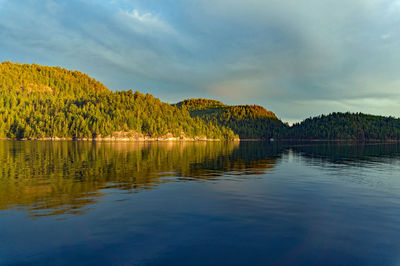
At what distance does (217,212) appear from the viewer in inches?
778

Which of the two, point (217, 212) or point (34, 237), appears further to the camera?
point (217, 212)

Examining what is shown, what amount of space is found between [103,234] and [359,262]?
13986 millimetres

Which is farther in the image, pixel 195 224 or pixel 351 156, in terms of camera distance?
pixel 351 156

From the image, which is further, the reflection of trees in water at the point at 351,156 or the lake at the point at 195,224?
the reflection of trees in water at the point at 351,156

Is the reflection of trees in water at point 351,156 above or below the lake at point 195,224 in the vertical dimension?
above

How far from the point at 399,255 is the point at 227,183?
2084 centimetres

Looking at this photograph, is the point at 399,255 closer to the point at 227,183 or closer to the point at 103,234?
the point at 103,234

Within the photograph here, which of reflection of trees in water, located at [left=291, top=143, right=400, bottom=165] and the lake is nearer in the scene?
the lake

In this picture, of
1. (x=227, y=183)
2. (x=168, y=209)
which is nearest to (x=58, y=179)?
(x=168, y=209)

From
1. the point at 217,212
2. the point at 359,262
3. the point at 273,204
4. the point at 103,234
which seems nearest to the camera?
the point at 359,262

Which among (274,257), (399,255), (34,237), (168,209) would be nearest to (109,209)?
(168,209)

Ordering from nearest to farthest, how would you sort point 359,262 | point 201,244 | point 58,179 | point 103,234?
point 359,262 < point 201,244 < point 103,234 < point 58,179

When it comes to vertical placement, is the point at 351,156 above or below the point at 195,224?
above

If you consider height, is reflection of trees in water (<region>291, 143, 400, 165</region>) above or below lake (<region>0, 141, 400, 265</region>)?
above
